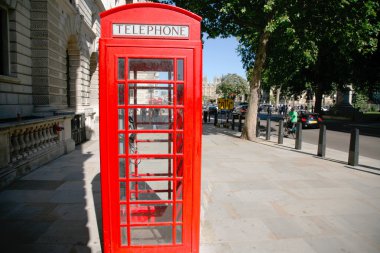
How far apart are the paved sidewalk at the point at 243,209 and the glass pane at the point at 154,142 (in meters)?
1.27

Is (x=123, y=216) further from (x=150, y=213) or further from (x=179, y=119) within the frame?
(x=179, y=119)

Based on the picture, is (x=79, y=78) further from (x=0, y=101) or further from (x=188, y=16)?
(x=188, y=16)

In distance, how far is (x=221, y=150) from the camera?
11.0 m

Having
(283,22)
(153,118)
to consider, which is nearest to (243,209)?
(153,118)

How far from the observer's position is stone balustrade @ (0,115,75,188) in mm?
6094

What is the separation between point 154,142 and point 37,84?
25.5 ft

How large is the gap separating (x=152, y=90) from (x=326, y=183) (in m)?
4.99

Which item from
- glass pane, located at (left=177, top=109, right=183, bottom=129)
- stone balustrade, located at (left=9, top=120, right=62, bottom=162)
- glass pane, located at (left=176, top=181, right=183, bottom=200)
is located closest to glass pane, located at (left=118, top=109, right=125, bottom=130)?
glass pane, located at (left=177, top=109, right=183, bottom=129)

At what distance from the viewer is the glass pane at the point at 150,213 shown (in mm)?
3635

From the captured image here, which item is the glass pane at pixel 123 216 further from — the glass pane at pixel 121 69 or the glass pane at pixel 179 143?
the glass pane at pixel 121 69

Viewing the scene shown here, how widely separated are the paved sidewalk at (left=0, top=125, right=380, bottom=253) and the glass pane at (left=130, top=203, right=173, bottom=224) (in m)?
0.58

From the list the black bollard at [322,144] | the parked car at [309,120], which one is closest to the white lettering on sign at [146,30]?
the black bollard at [322,144]

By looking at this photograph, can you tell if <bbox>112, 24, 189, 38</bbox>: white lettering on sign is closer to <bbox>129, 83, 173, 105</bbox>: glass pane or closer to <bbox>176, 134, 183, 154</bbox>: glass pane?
<bbox>129, 83, 173, 105</bbox>: glass pane

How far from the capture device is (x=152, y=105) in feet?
10.3
